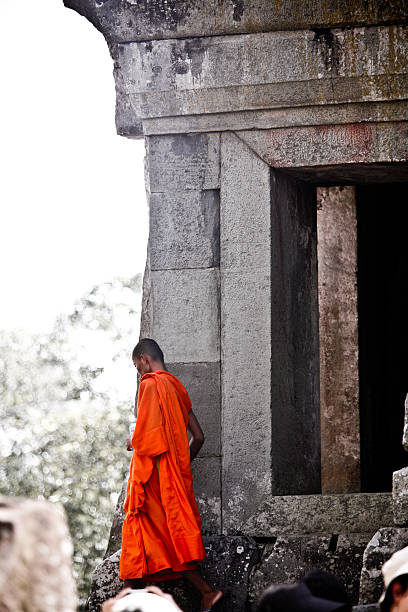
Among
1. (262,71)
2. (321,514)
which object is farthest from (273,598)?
(262,71)

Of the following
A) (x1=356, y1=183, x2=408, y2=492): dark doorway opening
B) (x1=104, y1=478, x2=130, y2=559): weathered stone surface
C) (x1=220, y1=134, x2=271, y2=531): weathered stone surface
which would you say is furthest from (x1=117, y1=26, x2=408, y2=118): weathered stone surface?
(x1=104, y1=478, x2=130, y2=559): weathered stone surface

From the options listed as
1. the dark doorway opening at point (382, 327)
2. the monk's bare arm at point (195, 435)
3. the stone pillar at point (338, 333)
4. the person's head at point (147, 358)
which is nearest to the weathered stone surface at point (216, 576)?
the monk's bare arm at point (195, 435)

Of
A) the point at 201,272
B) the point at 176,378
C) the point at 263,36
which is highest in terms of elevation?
the point at 263,36

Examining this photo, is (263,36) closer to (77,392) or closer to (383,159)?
(383,159)

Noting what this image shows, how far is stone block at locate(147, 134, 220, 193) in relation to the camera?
7.30 metres

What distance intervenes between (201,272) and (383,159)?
1424mm

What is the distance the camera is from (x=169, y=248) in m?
7.30

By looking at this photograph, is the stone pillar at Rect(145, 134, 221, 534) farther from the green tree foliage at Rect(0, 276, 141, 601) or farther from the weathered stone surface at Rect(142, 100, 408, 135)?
the green tree foliage at Rect(0, 276, 141, 601)

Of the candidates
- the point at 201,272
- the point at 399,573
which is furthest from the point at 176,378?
the point at 399,573

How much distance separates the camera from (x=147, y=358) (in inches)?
270

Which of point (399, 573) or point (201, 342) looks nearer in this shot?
point (399, 573)

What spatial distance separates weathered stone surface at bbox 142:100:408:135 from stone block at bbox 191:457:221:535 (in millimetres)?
2248

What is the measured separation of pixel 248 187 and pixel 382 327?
233 centimetres

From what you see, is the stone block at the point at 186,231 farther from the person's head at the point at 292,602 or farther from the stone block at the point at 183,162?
the person's head at the point at 292,602
